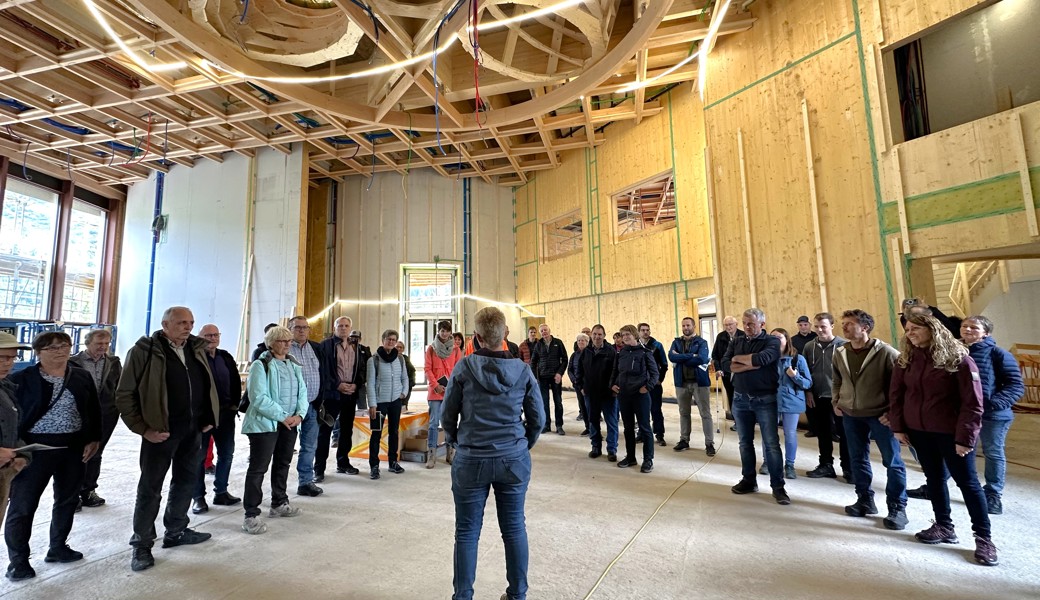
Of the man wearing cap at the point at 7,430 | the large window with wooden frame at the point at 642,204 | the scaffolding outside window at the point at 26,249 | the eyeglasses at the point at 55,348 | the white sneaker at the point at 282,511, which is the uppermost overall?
the large window with wooden frame at the point at 642,204

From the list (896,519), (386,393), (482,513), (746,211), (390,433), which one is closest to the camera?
(482,513)

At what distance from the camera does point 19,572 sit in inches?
107

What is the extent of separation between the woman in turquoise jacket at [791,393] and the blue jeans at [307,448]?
4361mm

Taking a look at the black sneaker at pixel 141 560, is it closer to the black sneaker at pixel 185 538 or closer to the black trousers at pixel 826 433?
the black sneaker at pixel 185 538

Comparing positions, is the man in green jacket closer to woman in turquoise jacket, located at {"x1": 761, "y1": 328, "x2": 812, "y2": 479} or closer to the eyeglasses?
woman in turquoise jacket, located at {"x1": 761, "y1": 328, "x2": 812, "y2": 479}

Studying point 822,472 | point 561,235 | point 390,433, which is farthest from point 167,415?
point 561,235

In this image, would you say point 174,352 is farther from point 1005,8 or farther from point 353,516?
point 1005,8

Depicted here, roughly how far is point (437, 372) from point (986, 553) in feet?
15.0

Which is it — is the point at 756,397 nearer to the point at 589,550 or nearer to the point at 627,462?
the point at 627,462

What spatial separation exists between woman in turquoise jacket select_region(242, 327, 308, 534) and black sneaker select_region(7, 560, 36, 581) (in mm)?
1094

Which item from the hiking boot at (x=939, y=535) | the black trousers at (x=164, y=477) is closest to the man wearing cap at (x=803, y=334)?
the hiking boot at (x=939, y=535)

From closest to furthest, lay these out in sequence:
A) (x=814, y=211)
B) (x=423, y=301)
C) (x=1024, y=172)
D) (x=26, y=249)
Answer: (x=1024, y=172) → (x=814, y=211) → (x=26, y=249) → (x=423, y=301)

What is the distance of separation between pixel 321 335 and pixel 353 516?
10865 millimetres

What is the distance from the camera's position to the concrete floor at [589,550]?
101 inches
